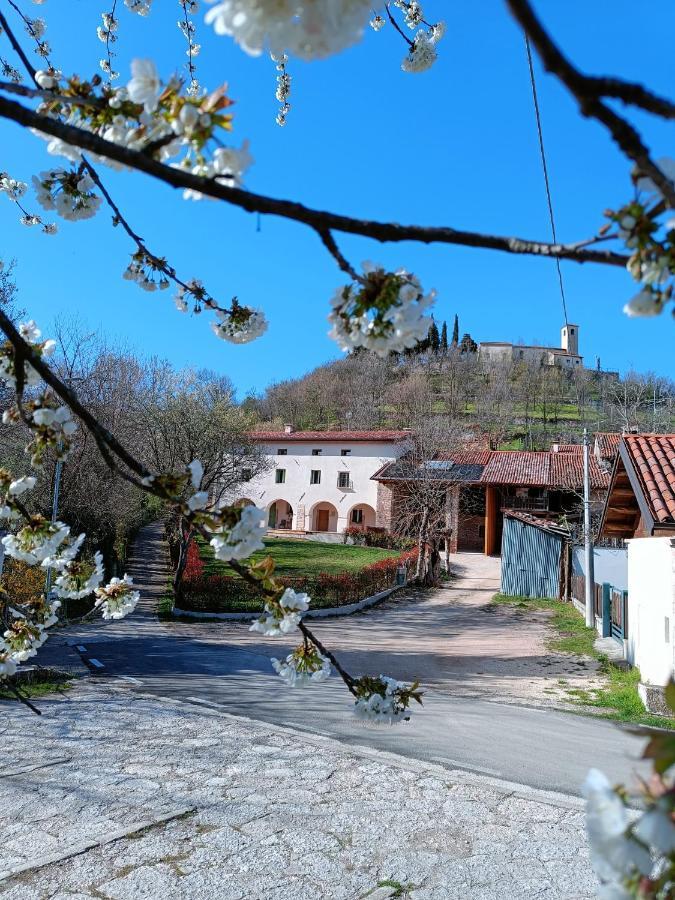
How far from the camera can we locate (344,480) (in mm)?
41125

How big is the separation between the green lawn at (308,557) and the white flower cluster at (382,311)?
20724 millimetres

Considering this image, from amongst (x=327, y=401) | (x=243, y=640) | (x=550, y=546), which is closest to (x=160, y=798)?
(x=243, y=640)

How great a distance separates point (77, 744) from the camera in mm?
6188

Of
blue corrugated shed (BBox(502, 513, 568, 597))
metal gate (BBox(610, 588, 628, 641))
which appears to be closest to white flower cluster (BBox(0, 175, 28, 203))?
metal gate (BBox(610, 588, 628, 641))

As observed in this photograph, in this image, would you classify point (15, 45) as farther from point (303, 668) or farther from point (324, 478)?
point (324, 478)

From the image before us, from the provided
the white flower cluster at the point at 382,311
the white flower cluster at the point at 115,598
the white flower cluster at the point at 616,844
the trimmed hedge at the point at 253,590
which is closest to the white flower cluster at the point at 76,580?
the white flower cluster at the point at 115,598

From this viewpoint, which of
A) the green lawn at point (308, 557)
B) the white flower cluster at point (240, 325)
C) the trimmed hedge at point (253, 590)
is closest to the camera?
the white flower cluster at point (240, 325)

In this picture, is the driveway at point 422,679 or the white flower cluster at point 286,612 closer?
the white flower cluster at point 286,612

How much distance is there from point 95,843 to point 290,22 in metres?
4.61

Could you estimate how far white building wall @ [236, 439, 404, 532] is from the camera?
40.3 meters

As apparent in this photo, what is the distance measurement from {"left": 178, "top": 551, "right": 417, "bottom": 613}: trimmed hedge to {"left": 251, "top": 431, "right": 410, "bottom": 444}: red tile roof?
57.5ft

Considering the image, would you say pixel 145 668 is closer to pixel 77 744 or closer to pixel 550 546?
pixel 77 744

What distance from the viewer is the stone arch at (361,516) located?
4031 centimetres

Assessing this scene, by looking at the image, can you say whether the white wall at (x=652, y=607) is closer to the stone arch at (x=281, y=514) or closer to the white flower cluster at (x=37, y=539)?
the white flower cluster at (x=37, y=539)
